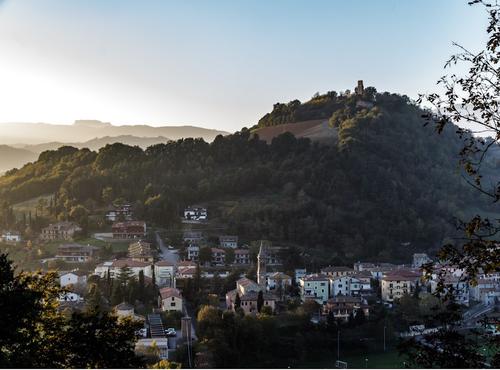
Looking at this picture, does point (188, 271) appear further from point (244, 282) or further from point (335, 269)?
point (335, 269)

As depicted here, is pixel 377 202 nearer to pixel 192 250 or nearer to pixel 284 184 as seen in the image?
pixel 284 184

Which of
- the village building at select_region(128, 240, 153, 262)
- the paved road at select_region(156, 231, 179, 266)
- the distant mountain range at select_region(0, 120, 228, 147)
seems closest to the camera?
the village building at select_region(128, 240, 153, 262)

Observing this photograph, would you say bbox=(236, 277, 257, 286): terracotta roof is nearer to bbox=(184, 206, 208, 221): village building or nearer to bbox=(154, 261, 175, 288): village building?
bbox=(154, 261, 175, 288): village building

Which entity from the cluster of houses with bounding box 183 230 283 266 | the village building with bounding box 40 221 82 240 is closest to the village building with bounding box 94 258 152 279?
the cluster of houses with bounding box 183 230 283 266

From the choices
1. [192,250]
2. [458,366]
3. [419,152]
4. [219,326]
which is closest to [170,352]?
[219,326]

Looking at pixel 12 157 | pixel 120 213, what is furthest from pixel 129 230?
pixel 12 157
